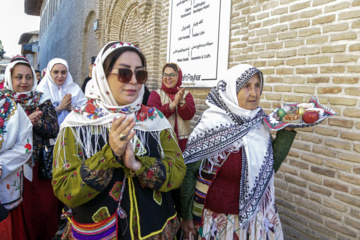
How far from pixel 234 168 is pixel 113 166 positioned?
0.90 metres

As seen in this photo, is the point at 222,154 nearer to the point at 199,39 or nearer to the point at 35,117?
the point at 35,117

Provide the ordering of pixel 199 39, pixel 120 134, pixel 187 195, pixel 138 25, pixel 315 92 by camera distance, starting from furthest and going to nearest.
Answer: pixel 138 25 → pixel 199 39 → pixel 315 92 → pixel 187 195 → pixel 120 134

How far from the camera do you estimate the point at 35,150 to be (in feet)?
9.41

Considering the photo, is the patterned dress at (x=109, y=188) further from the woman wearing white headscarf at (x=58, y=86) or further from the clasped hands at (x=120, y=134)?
→ the woman wearing white headscarf at (x=58, y=86)

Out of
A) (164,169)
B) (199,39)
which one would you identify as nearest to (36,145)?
(164,169)

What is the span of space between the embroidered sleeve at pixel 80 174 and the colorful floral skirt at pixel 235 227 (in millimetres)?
908

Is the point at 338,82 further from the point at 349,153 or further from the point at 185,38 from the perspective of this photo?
the point at 185,38

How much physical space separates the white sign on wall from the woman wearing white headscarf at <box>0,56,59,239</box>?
2.50 metres

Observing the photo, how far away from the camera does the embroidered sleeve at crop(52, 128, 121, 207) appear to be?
4.35 feet

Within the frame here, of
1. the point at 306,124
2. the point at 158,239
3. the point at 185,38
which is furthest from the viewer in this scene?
the point at 185,38

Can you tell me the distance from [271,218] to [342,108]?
1.24m

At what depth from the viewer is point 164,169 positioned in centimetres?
151

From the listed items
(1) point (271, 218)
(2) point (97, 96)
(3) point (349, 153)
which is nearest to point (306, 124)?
(1) point (271, 218)

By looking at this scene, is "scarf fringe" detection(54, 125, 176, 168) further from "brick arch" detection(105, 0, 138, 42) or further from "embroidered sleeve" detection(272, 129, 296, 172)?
"brick arch" detection(105, 0, 138, 42)
